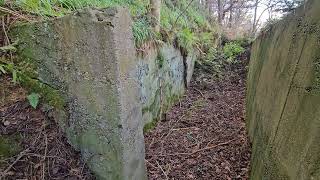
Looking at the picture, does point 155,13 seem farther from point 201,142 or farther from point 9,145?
point 9,145

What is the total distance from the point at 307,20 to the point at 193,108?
3890 mm

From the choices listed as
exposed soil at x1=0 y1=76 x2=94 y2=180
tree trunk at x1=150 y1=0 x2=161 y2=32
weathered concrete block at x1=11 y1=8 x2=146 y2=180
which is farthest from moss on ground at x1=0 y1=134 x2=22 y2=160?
tree trunk at x1=150 y1=0 x2=161 y2=32

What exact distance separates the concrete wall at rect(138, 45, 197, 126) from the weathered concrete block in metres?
1.36

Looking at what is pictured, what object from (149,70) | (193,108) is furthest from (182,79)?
(149,70)

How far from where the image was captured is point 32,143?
8.39ft

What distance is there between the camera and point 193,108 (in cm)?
571

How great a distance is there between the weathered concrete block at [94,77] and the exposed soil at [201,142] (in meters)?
0.82

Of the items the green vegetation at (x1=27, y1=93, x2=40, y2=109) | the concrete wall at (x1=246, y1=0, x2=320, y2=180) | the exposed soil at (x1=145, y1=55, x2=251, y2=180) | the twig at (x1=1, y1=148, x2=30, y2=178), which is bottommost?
the exposed soil at (x1=145, y1=55, x2=251, y2=180)

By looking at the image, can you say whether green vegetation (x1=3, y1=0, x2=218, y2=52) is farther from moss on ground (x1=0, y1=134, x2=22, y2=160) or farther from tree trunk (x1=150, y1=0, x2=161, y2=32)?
moss on ground (x1=0, y1=134, x2=22, y2=160)

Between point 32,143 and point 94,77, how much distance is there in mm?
795

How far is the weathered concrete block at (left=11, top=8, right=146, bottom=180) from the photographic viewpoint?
8.11 feet

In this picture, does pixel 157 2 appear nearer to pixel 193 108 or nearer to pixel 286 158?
pixel 193 108

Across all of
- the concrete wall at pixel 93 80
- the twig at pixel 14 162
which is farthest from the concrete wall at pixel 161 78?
the twig at pixel 14 162

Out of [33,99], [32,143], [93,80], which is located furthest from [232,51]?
[32,143]
